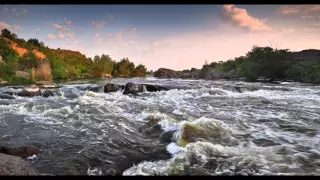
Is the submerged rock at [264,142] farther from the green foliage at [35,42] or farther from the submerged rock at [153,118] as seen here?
the green foliage at [35,42]

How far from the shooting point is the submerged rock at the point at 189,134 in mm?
5438

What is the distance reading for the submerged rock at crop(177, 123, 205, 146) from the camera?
5.44 metres

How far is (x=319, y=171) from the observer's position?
4.05 meters

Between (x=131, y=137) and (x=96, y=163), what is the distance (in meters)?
1.96

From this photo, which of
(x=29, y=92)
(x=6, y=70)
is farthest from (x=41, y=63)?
(x=29, y=92)

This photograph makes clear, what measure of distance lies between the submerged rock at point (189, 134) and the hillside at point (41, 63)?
20468 mm

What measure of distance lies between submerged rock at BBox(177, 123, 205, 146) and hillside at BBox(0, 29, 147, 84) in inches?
806

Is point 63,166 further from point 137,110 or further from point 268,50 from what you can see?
point 268,50

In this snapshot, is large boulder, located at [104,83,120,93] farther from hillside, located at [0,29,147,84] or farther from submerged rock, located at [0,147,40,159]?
submerged rock, located at [0,147,40,159]

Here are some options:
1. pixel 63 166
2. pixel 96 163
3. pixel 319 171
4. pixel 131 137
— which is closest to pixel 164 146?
pixel 131 137

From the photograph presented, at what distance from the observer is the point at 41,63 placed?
23.0 meters

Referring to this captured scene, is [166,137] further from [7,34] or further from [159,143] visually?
[7,34]
